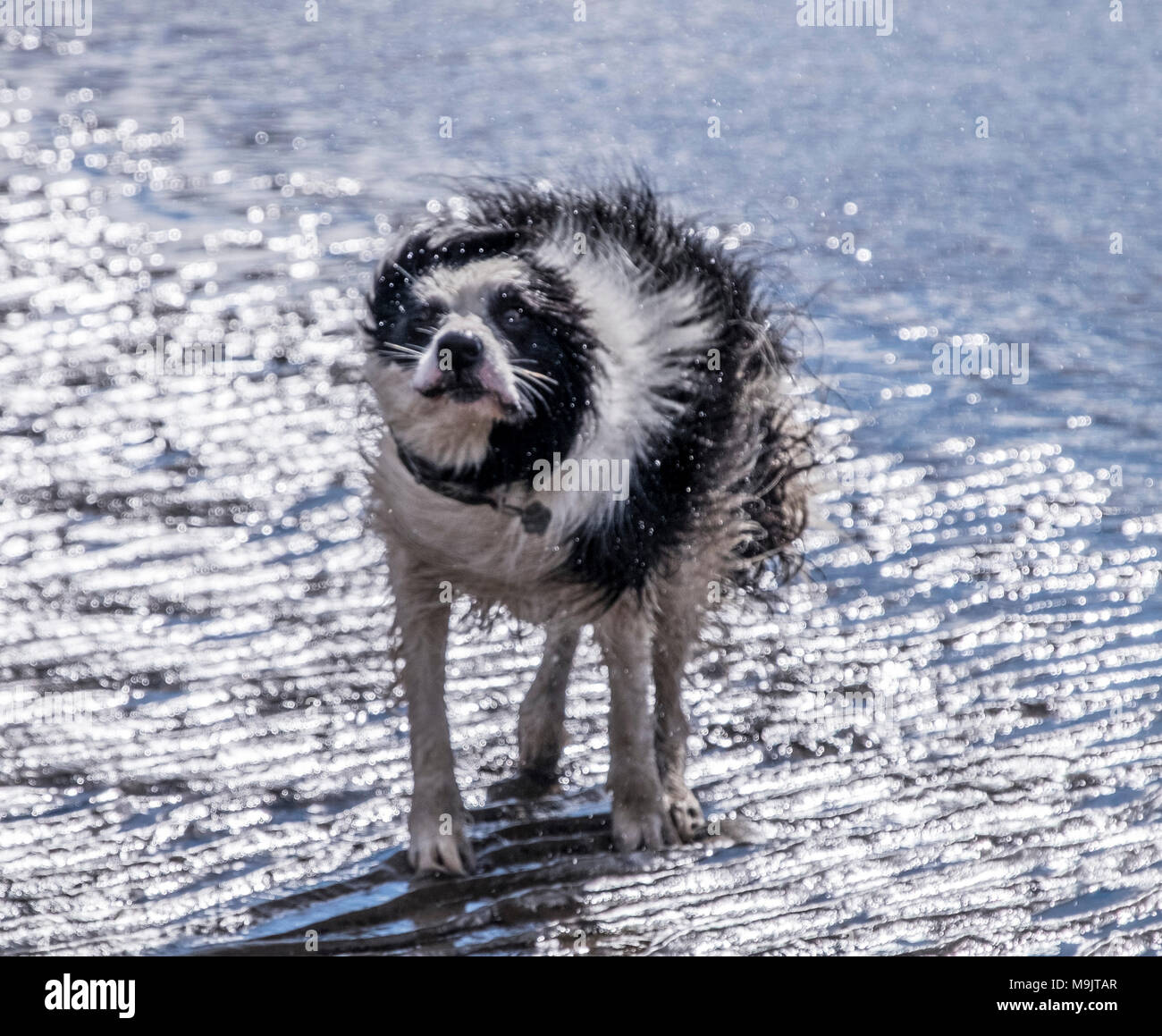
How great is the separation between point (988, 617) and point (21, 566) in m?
3.86

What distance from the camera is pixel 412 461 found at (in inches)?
206

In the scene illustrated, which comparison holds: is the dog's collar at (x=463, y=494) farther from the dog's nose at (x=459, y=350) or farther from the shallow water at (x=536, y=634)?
the shallow water at (x=536, y=634)

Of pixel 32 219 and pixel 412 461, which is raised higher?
pixel 32 219

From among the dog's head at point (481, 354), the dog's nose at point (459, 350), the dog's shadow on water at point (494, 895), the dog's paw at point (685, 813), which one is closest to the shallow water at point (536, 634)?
the dog's shadow on water at point (494, 895)

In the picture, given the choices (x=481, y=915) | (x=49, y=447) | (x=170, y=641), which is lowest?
(x=481, y=915)

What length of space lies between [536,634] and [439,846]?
148cm

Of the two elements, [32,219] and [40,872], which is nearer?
[40,872]

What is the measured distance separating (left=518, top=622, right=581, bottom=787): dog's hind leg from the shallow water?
0.10 meters

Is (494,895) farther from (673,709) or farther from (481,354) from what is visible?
(481,354)

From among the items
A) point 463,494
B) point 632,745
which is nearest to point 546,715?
point 632,745

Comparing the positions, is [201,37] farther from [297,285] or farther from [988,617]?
[988,617]

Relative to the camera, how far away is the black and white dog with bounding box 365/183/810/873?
5.00 meters

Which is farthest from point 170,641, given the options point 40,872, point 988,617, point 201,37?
point 201,37

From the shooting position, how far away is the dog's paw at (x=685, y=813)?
5.82 metres
